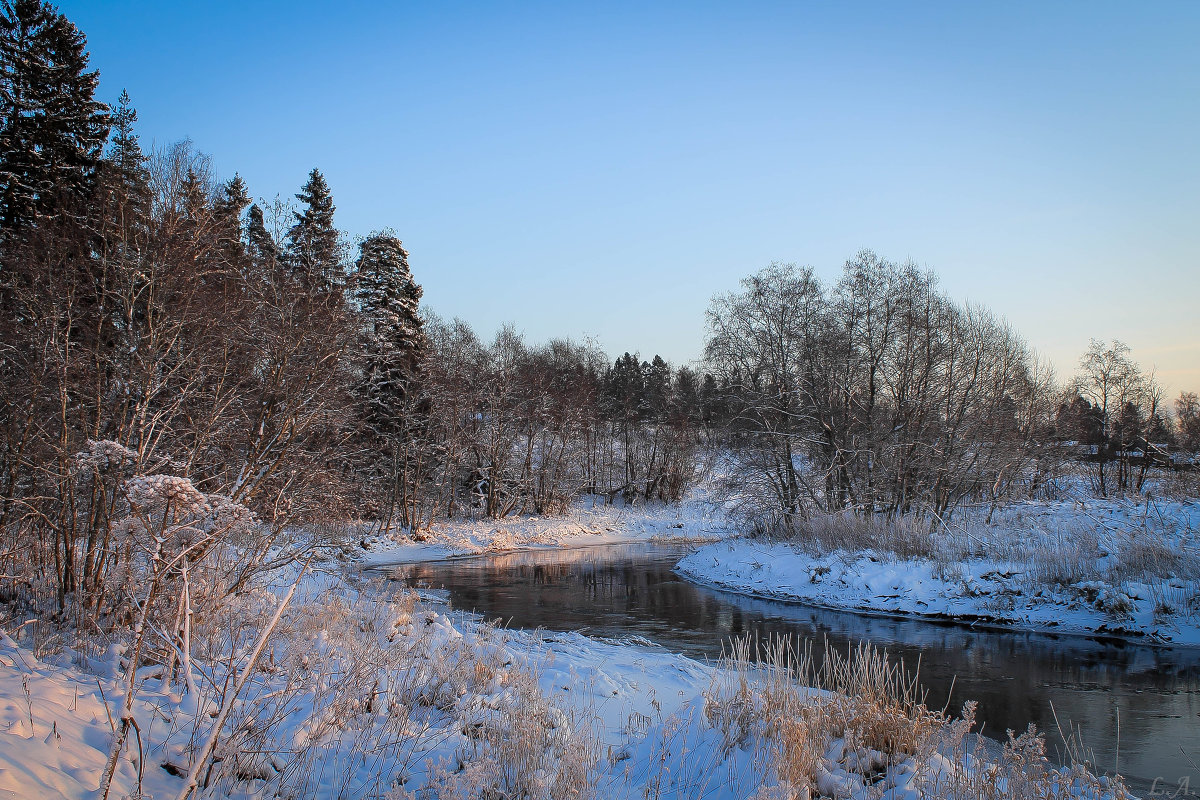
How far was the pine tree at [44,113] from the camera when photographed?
14.9 m

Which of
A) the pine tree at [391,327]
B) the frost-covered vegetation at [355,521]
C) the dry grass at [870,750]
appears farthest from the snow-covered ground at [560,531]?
the dry grass at [870,750]

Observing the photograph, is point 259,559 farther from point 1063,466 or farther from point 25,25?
point 1063,466

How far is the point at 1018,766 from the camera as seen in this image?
4.33m

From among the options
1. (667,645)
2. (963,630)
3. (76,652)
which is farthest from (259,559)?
(963,630)

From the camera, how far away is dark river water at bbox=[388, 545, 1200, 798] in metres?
7.92

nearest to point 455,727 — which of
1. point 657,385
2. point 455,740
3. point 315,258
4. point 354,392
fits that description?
point 455,740

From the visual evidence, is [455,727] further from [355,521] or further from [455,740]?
[355,521]

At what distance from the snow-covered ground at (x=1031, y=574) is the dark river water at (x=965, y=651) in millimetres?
881

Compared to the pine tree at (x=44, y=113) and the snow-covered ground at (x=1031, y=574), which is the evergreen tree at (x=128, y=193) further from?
the snow-covered ground at (x=1031, y=574)

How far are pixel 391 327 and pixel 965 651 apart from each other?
24.6 meters

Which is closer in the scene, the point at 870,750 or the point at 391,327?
the point at 870,750

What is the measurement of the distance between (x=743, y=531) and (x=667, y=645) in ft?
51.6

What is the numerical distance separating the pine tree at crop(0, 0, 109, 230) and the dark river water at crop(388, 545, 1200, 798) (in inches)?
474

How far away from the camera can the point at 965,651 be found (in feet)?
40.3
